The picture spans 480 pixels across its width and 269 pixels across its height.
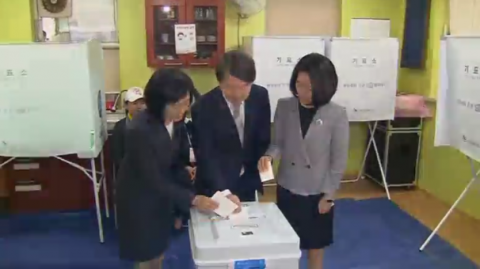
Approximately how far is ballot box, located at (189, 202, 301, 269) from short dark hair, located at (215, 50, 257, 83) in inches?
24.1

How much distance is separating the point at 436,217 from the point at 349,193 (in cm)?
82

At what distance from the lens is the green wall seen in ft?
13.4

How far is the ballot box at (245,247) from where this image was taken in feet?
5.06

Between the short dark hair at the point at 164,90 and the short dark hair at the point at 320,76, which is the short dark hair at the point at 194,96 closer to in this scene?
the short dark hair at the point at 164,90

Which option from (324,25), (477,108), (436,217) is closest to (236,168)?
(477,108)

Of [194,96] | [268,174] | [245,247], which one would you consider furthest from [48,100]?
[245,247]

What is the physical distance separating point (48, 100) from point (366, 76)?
2.50 metres

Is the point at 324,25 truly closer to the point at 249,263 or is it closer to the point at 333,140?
the point at 333,140

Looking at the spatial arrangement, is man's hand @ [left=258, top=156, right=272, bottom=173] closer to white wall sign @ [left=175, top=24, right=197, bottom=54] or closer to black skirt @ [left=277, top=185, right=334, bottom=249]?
black skirt @ [left=277, top=185, right=334, bottom=249]

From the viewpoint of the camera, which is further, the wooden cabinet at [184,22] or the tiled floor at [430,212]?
the wooden cabinet at [184,22]

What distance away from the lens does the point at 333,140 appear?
209 centimetres

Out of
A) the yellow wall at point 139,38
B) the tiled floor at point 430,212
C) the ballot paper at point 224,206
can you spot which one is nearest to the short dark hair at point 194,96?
the ballot paper at point 224,206

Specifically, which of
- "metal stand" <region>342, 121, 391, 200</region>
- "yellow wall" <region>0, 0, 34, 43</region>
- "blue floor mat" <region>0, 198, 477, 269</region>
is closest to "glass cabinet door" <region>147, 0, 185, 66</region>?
"yellow wall" <region>0, 0, 34, 43</region>

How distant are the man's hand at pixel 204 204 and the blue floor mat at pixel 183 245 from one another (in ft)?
4.12
